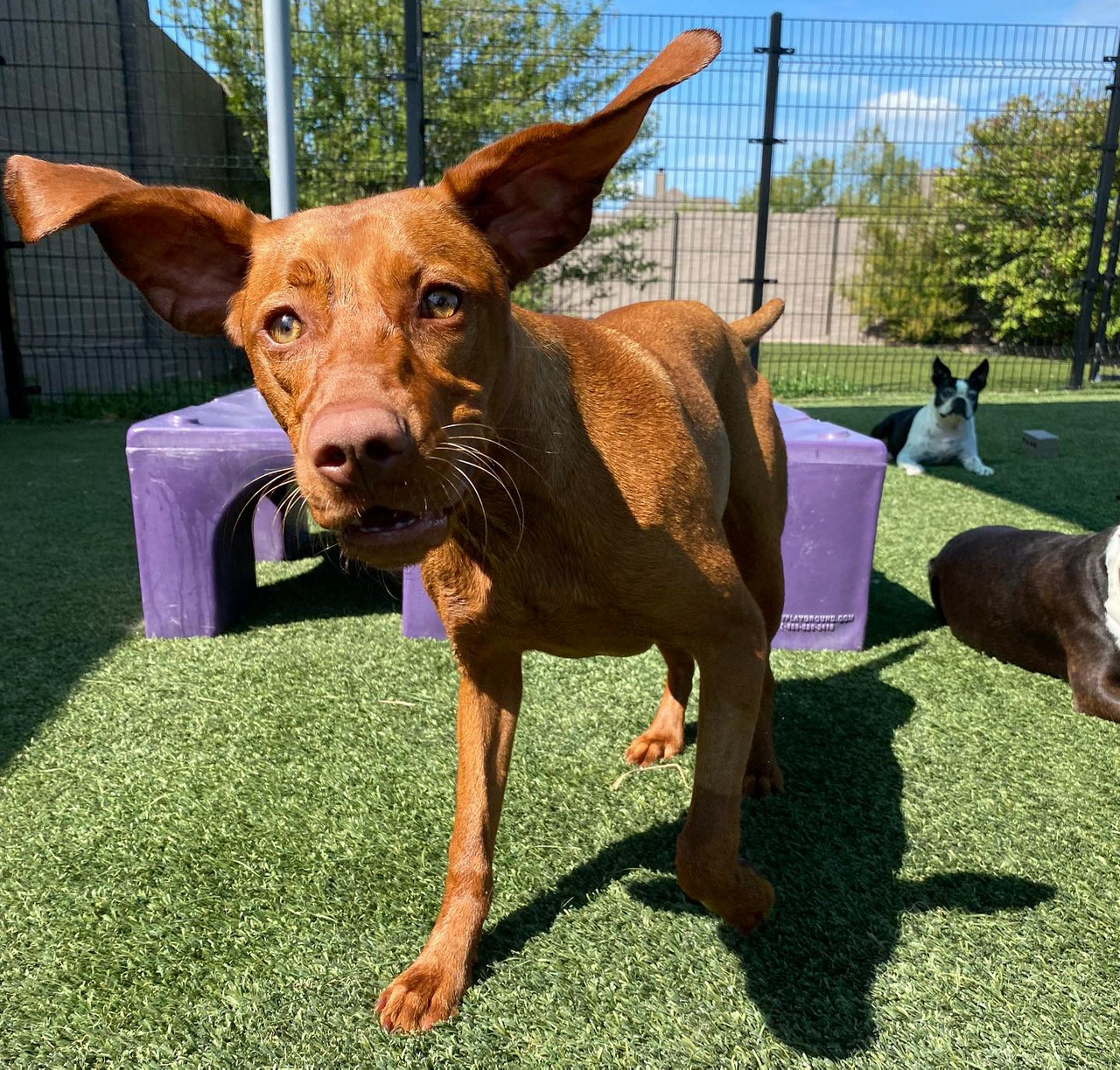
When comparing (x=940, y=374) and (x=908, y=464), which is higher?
(x=940, y=374)

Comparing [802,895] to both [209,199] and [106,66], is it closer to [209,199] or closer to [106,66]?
[209,199]

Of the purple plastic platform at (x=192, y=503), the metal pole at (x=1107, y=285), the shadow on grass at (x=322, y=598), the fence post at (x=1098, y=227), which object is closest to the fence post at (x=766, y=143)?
the fence post at (x=1098, y=227)

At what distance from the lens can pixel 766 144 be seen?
33.7ft

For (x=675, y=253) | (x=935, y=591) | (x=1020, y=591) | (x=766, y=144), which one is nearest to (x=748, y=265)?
(x=675, y=253)

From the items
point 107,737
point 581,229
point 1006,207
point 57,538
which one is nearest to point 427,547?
point 581,229

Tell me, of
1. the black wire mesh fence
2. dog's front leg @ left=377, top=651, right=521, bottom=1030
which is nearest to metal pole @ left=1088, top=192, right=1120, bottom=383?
the black wire mesh fence

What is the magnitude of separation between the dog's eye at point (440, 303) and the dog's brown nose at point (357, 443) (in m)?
A: 0.30

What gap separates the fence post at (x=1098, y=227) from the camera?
1102cm

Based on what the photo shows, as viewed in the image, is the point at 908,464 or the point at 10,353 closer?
the point at 908,464

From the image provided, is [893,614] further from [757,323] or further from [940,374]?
[940,374]

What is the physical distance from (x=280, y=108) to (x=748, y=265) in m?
8.45

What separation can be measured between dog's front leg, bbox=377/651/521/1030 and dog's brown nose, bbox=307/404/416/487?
80 cm

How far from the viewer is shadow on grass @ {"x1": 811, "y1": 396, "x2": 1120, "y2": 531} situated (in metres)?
6.27

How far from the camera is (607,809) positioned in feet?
8.80
